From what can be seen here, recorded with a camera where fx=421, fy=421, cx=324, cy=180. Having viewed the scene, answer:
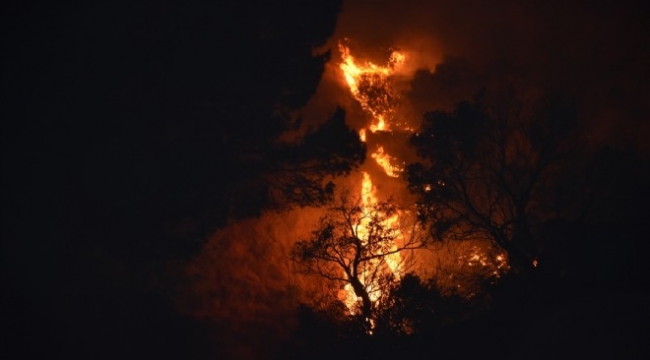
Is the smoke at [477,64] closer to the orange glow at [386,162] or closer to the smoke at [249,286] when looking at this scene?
the smoke at [249,286]

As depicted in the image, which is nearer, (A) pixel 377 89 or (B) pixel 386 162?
(B) pixel 386 162

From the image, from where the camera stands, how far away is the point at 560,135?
1828 cm

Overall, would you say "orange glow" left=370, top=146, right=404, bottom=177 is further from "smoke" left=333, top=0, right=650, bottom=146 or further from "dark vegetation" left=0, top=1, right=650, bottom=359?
"dark vegetation" left=0, top=1, right=650, bottom=359

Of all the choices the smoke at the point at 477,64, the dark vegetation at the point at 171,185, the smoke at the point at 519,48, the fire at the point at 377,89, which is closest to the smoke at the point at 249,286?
the smoke at the point at 477,64

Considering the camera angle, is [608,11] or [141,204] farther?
[608,11]

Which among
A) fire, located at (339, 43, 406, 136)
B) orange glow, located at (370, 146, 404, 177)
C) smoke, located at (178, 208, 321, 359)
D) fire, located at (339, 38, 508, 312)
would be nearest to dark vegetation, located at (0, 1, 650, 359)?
smoke, located at (178, 208, 321, 359)

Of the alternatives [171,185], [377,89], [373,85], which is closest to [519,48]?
[377,89]

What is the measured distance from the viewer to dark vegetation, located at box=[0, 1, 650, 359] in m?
13.0

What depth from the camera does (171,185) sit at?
1419 centimetres

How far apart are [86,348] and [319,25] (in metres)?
14.1

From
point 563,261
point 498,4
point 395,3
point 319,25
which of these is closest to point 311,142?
point 319,25

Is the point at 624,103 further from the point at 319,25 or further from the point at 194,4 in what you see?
the point at 194,4

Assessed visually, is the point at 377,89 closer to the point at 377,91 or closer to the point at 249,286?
the point at 377,91

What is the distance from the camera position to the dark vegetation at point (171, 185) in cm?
1301
